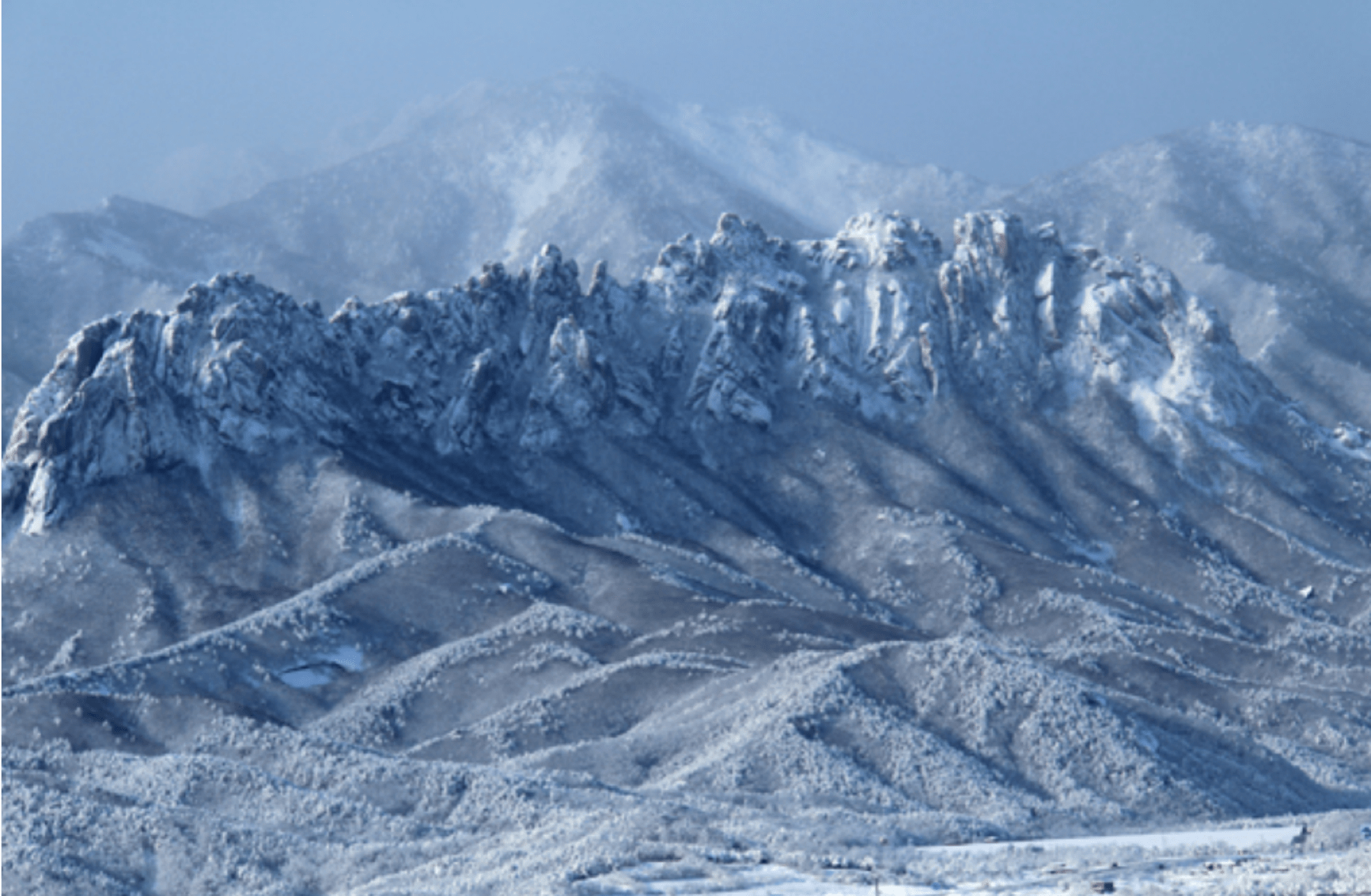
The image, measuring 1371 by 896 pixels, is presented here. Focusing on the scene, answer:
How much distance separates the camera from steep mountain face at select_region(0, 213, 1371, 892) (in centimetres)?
6750

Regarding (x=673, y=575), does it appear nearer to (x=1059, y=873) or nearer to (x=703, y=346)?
(x=703, y=346)

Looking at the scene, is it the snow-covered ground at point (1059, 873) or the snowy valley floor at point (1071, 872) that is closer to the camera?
the snow-covered ground at point (1059, 873)

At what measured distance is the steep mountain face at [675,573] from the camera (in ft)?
221

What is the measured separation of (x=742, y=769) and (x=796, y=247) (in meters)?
126

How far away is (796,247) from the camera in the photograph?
190125 mm

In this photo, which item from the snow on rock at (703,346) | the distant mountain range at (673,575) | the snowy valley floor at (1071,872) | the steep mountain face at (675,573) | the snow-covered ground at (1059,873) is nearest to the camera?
the snow-covered ground at (1059,873)

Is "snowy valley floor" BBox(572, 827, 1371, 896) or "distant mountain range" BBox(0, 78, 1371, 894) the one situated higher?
"snowy valley floor" BBox(572, 827, 1371, 896)

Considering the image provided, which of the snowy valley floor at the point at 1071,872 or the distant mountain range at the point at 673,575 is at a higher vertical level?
the snowy valley floor at the point at 1071,872

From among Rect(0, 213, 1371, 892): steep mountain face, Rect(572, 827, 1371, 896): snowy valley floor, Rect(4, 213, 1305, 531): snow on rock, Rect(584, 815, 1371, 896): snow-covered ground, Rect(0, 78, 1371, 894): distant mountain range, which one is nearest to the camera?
Rect(584, 815, 1371, 896): snow-covered ground

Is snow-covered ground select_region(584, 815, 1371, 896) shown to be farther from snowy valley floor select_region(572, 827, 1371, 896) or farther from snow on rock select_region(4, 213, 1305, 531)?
snow on rock select_region(4, 213, 1305, 531)

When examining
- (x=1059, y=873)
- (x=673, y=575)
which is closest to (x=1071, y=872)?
(x=1059, y=873)

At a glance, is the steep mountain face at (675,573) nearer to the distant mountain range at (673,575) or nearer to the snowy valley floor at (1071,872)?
the distant mountain range at (673,575)

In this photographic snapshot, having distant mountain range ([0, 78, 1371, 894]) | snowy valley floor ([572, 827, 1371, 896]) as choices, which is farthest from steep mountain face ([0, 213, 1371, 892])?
snowy valley floor ([572, 827, 1371, 896])

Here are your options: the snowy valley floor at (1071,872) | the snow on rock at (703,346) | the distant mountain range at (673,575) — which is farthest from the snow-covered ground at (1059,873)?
the snow on rock at (703,346)
